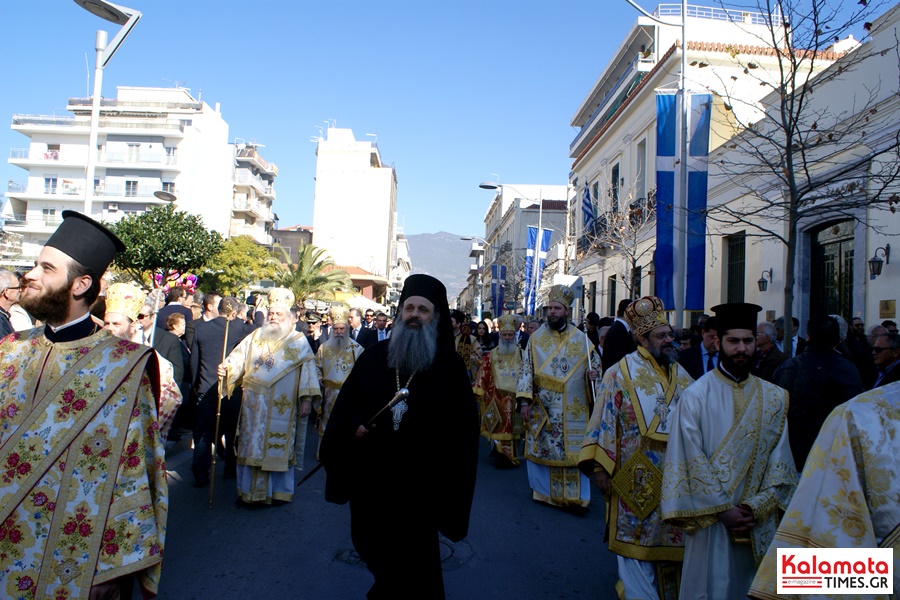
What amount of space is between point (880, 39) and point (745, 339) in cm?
1027

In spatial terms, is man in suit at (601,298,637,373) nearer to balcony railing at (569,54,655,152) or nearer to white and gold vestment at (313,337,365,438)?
white and gold vestment at (313,337,365,438)

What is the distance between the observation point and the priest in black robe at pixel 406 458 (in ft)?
12.2

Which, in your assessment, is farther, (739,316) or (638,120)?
(638,120)

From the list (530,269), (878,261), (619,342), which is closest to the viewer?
(619,342)

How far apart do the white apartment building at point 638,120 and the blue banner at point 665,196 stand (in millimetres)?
4273

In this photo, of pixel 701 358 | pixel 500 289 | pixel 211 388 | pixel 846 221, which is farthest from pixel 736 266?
pixel 500 289

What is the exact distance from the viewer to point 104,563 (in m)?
2.59

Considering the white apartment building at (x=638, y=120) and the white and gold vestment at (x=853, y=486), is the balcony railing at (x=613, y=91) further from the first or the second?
the white and gold vestment at (x=853, y=486)

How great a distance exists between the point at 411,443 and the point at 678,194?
11.3 meters

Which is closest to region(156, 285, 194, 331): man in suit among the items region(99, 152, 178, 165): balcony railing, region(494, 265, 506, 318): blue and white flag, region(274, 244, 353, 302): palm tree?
region(274, 244, 353, 302): palm tree

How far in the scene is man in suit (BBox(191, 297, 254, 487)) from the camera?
783cm

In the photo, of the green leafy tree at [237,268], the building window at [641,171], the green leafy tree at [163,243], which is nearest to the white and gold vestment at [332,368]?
the building window at [641,171]

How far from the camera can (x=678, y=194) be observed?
13.8 metres

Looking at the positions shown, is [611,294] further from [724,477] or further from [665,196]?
[724,477]
